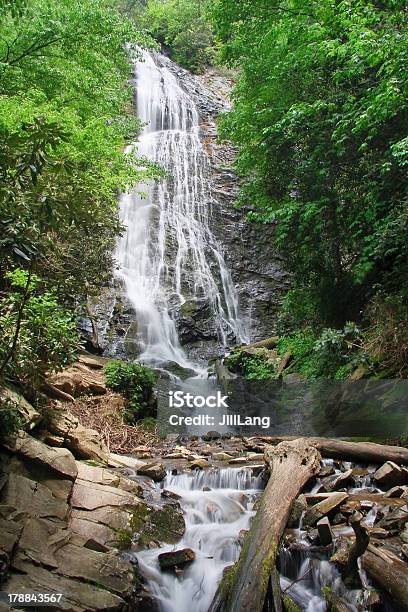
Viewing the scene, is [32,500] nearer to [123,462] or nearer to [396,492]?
[123,462]

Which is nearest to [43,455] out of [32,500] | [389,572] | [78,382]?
[32,500]

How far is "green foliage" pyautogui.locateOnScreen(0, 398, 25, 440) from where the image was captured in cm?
450

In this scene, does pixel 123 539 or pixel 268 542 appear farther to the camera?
pixel 123 539

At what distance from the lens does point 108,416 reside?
8711 mm

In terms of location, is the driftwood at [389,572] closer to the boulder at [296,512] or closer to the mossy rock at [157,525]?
the boulder at [296,512]

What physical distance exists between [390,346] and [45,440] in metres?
5.38

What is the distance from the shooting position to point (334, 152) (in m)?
9.52

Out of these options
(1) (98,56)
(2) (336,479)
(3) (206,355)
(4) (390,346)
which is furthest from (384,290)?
(1) (98,56)

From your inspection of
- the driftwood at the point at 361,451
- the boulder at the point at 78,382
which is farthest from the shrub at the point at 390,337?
the boulder at the point at 78,382

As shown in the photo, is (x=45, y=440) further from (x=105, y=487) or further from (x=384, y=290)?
(x=384, y=290)

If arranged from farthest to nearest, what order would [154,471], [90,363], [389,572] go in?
[90,363] < [154,471] < [389,572]

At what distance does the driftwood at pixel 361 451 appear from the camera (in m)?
6.03

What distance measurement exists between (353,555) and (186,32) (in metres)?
35.4

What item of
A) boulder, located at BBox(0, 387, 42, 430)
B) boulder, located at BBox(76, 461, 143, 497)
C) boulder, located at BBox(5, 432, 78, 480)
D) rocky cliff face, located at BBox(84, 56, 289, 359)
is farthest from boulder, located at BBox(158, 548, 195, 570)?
rocky cliff face, located at BBox(84, 56, 289, 359)
